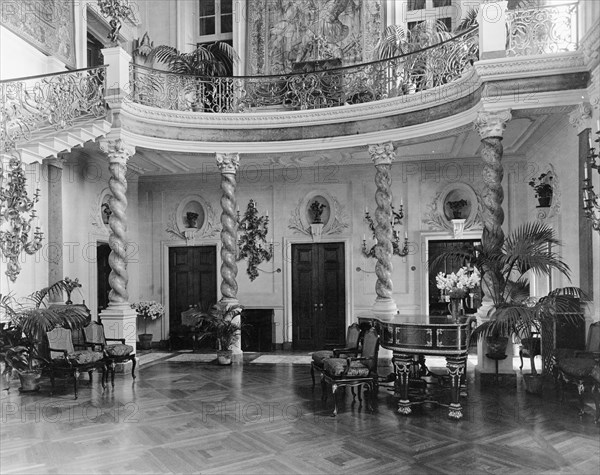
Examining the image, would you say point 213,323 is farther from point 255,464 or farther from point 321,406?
point 255,464

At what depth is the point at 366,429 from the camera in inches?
199

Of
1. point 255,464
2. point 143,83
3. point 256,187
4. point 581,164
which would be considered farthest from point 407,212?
point 255,464

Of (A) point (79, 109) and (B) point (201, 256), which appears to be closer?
(A) point (79, 109)

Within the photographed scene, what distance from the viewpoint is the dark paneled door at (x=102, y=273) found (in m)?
10.5

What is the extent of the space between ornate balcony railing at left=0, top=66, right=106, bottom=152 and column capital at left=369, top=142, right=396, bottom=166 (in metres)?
4.43

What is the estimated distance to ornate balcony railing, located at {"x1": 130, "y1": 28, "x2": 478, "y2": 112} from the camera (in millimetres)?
8443

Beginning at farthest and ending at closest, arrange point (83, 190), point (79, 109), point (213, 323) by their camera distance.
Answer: point (83, 190) < point (213, 323) < point (79, 109)

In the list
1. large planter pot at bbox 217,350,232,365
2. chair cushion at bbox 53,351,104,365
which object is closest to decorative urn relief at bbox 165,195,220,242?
large planter pot at bbox 217,350,232,365

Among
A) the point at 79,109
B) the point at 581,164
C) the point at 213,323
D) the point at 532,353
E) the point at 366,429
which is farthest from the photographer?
the point at 213,323

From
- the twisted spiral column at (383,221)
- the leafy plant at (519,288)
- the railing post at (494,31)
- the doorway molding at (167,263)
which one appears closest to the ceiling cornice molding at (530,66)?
the railing post at (494,31)

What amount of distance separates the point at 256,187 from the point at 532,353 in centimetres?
691

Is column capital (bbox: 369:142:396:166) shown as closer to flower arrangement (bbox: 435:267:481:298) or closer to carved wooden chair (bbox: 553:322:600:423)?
flower arrangement (bbox: 435:267:481:298)

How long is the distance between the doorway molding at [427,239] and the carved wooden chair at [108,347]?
581 cm

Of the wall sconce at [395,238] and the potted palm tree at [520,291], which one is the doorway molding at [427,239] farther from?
the potted palm tree at [520,291]
